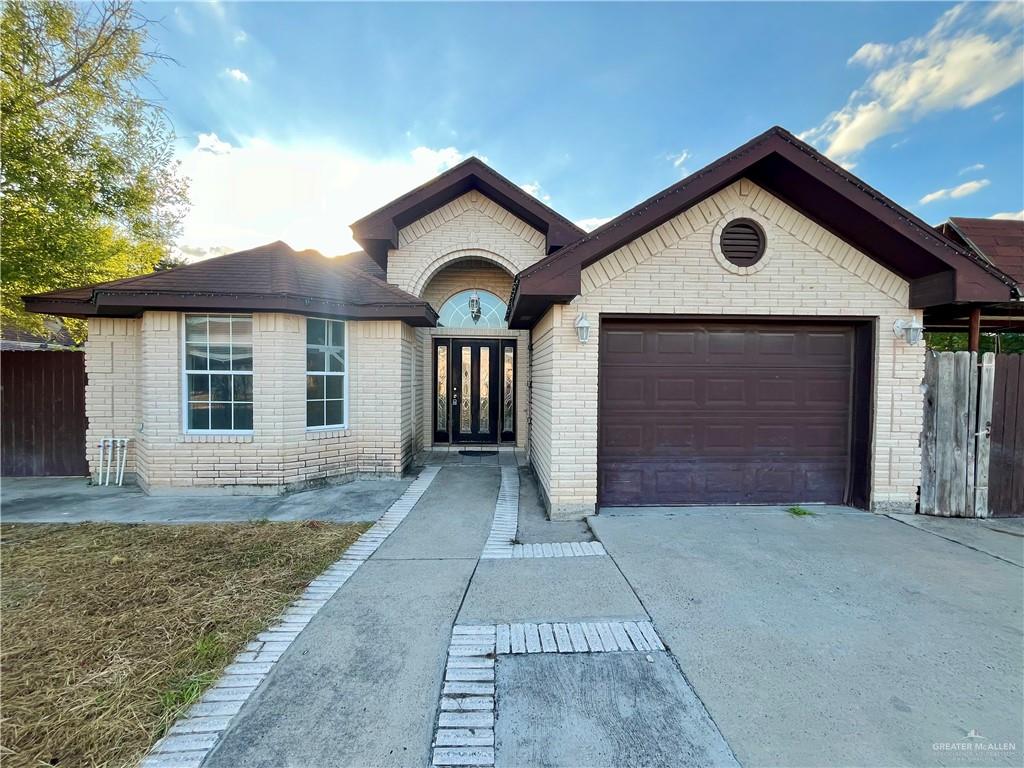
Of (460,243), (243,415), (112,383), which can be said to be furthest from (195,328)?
(460,243)

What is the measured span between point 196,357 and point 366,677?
5.95 meters

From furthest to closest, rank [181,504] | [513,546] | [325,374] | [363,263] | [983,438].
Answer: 1. [363,263]
2. [325,374]
3. [181,504]
4. [983,438]
5. [513,546]

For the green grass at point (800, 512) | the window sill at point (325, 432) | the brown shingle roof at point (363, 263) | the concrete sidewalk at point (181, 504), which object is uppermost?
the brown shingle roof at point (363, 263)

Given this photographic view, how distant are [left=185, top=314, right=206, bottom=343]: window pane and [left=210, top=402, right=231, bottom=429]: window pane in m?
1.04

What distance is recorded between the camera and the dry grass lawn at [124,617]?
6.66 feet

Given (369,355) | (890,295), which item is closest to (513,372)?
(369,355)

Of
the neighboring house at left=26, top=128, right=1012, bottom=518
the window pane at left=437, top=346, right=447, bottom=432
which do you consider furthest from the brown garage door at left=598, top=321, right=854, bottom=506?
the window pane at left=437, top=346, right=447, bottom=432

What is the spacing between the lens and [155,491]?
609 centimetres

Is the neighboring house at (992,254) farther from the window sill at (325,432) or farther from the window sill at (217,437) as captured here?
the window sill at (217,437)

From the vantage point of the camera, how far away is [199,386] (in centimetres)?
616

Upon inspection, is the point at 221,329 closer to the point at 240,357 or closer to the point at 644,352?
the point at 240,357

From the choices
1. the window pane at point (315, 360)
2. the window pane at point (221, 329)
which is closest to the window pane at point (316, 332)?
the window pane at point (315, 360)

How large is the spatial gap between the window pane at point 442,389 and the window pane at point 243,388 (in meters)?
4.11

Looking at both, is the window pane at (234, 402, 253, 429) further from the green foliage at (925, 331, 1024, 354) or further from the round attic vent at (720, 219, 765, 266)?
the green foliage at (925, 331, 1024, 354)
